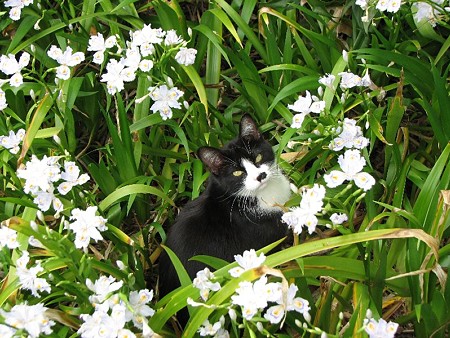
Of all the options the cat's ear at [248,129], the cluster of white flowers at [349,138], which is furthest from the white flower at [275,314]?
the cat's ear at [248,129]

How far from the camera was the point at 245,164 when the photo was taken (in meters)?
3.35

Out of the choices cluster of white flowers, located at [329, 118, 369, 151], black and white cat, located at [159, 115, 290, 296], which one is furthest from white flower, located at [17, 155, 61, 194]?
cluster of white flowers, located at [329, 118, 369, 151]

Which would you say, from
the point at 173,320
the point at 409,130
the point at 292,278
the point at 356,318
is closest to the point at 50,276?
the point at 173,320

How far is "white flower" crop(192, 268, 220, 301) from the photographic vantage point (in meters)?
2.43

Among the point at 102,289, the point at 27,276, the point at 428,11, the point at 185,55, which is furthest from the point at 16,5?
the point at 428,11

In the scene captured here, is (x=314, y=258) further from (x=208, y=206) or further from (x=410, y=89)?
(x=410, y=89)

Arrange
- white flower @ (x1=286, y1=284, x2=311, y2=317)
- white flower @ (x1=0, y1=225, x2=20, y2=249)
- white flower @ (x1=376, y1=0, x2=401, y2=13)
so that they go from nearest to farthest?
1. white flower @ (x1=286, y1=284, x2=311, y2=317)
2. white flower @ (x1=0, y1=225, x2=20, y2=249)
3. white flower @ (x1=376, y1=0, x2=401, y2=13)

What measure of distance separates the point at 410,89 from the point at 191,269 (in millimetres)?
1497

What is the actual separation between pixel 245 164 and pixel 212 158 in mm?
154

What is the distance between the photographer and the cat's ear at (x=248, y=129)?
11.1ft

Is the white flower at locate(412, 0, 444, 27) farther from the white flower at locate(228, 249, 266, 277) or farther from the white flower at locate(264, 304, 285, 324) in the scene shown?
the white flower at locate(264, 304, 285, 324)

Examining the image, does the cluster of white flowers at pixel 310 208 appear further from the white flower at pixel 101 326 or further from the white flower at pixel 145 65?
the white flower at pixel 145 65

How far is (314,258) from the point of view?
8.70 feet

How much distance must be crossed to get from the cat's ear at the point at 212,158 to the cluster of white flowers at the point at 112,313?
968 millimetres
